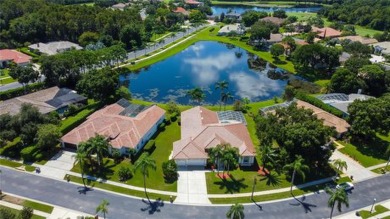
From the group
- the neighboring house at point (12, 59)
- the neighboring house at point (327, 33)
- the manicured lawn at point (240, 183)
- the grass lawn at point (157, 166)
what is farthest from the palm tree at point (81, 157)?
the neighboring house at point (327, 33)

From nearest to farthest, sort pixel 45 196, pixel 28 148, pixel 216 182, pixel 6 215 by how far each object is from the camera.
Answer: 1. pixel 6 215
2. pixel 45 196
3. pixel 216 182
4. pixel 28 148

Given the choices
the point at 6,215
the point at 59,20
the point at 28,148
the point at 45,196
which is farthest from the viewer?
the point at 59,20

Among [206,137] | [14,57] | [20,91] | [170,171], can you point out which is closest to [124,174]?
[170,171]

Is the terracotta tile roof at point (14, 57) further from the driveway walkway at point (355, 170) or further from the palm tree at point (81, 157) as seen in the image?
the driveway walkway at point (355, 170)

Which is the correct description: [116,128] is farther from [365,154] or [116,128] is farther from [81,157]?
[365,154]

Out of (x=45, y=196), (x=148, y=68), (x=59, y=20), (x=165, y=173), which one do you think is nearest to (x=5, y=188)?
(x=45, y=196)

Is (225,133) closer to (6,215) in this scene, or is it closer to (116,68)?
(6,215)

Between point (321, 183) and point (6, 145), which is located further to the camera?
point (6, 145)
